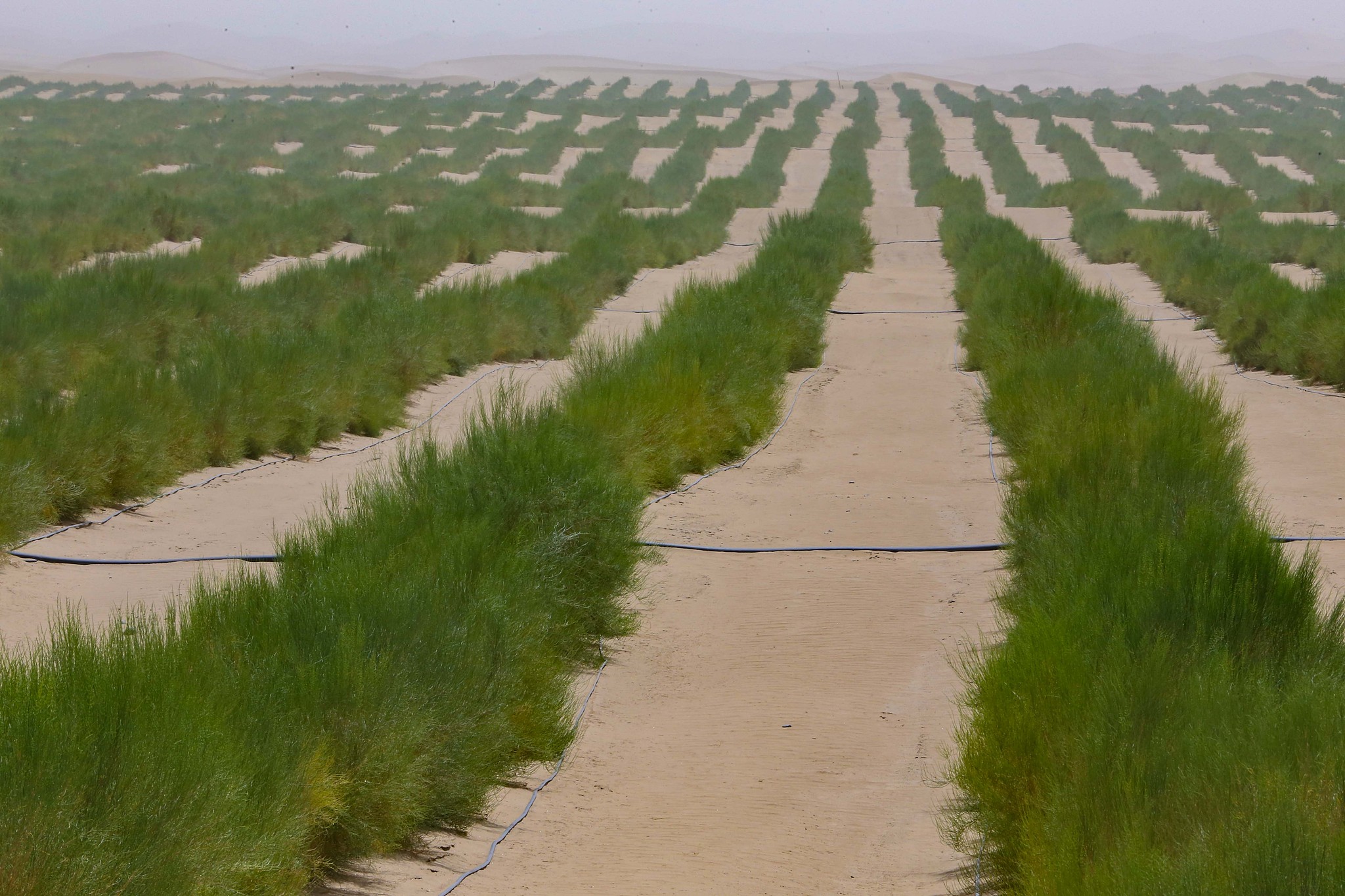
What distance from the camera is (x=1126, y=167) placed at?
40.7m

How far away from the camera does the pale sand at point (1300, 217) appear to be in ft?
86.7

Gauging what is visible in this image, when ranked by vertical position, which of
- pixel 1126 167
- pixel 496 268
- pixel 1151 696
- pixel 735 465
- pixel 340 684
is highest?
pixel 1126 167

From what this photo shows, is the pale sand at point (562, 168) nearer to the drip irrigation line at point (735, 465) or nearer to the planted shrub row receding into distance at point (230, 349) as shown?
the planted shrub row receding into distance at point (230, 349)

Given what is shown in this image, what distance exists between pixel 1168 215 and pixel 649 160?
57.4 feet

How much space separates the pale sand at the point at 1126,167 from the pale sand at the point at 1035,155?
1.17 metres

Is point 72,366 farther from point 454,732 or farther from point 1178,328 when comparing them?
point 1178,328

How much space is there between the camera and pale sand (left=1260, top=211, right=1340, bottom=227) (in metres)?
26.4

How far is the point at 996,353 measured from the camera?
14.9m

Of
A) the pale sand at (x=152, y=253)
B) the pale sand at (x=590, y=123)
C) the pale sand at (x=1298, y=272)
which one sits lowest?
the pale sand at (x=1298, y=272)

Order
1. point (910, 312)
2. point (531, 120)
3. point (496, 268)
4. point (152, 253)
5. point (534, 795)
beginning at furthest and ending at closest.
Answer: point (531, 120)
point (496, 268)
point (152, 253)
point (910, 312)
point (534, 795)

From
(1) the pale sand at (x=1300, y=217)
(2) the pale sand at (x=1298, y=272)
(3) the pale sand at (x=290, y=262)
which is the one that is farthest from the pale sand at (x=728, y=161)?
(2) the pale sand at (x=1298, y=272)

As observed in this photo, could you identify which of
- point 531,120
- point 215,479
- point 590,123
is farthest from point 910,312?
point 531,120

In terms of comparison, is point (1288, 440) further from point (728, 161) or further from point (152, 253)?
point (728, 161)

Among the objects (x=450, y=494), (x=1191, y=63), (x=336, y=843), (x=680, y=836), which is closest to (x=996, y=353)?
(x=450, y=494)
